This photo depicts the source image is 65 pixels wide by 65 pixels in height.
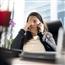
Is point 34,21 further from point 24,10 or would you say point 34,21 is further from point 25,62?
point 25,62

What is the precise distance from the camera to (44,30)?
108 cm

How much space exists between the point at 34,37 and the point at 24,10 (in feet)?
0.58

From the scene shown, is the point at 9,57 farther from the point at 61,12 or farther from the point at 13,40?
the point at 61,12

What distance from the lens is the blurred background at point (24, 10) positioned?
97 cm

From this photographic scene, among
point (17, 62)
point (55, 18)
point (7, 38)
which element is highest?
point (55, 18)

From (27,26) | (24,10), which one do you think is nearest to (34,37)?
(27,26)

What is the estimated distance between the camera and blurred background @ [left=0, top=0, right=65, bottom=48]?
3.18ft

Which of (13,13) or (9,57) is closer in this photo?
(9,57)

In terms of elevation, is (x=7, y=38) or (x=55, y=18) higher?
(x=55, y=18)

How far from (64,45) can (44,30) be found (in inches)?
12.1

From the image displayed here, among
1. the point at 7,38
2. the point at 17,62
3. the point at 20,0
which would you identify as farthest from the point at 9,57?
the point at 20,0

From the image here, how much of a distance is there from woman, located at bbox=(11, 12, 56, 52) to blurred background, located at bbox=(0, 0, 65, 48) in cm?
3

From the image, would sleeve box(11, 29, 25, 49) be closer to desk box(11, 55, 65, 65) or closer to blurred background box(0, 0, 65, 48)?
blurred background box(0, 0, 65, 48)

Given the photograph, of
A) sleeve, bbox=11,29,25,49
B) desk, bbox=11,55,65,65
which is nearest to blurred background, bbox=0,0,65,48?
sleeve, bbox=11,29,25,49
